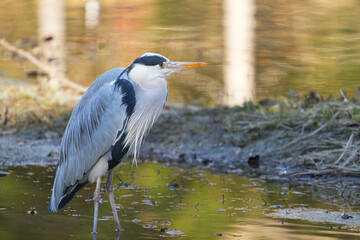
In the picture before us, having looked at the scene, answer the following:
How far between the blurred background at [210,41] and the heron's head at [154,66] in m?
3.54

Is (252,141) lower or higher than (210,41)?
lower

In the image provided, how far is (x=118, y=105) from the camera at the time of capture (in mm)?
5727

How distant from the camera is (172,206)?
6023 mm

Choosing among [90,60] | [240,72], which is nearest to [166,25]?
[90,60]

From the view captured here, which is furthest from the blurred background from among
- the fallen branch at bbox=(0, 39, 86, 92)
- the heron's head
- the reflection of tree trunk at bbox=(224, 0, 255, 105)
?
the heron's head

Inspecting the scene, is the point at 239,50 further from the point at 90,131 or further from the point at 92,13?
the point at 90,131

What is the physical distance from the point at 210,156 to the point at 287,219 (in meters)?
2.56

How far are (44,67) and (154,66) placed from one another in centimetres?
744

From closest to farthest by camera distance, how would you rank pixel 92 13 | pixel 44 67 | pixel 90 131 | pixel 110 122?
pixel 110 122
pixel 90 131
pixel 44 67
pixel 92 13

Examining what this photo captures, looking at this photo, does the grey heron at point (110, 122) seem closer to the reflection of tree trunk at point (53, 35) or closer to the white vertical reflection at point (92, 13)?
the reflection of tree trunk at point (53, 35)

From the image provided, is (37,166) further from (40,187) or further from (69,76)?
(69,76)

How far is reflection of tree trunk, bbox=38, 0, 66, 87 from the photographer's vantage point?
43.0 ft

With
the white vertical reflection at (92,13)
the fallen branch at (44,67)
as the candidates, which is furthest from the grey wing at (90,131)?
the white vertical reflection at (92,13)

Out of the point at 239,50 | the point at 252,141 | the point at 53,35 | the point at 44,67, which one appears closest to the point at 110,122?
the point at 252,141
